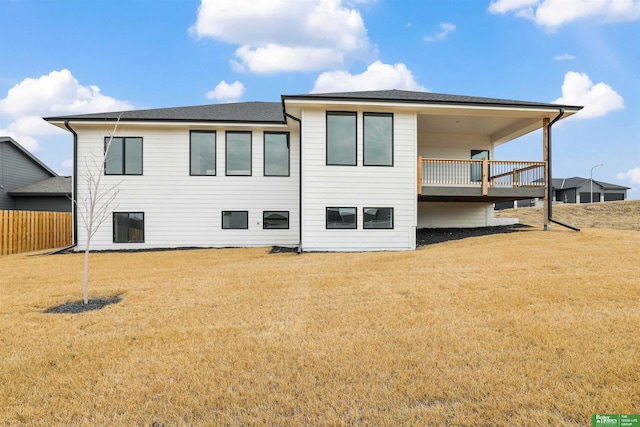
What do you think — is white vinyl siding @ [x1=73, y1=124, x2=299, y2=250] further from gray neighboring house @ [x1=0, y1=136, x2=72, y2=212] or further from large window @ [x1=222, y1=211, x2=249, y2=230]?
gray neighboring house @ [x1=0, y1=136, x2=72, y2=212]

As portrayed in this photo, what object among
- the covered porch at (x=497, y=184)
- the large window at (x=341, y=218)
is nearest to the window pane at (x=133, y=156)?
the large window at (x=341, y=218)

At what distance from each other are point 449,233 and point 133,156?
13.3 m

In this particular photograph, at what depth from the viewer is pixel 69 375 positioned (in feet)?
10.2

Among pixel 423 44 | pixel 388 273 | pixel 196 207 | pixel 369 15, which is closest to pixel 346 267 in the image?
pixel 388 273

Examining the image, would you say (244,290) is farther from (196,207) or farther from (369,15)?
(369,15)

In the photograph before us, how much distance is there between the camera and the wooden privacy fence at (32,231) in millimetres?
13875

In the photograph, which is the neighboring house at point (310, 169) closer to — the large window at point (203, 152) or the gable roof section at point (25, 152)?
the large window at point (203, 152)

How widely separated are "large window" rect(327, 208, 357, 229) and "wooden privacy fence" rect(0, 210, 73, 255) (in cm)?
1292

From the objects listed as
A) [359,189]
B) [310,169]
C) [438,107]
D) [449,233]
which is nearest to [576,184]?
[449,233]

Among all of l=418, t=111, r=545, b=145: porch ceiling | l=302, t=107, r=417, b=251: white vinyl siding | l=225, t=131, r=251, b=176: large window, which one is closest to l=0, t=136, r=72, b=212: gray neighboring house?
l=225, t=131, r=251, b=176: large window

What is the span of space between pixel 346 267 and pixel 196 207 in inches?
320

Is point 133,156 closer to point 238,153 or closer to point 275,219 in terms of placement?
point 238,153

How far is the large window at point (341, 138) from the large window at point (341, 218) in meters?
1.62

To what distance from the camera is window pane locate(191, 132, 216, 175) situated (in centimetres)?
1423
